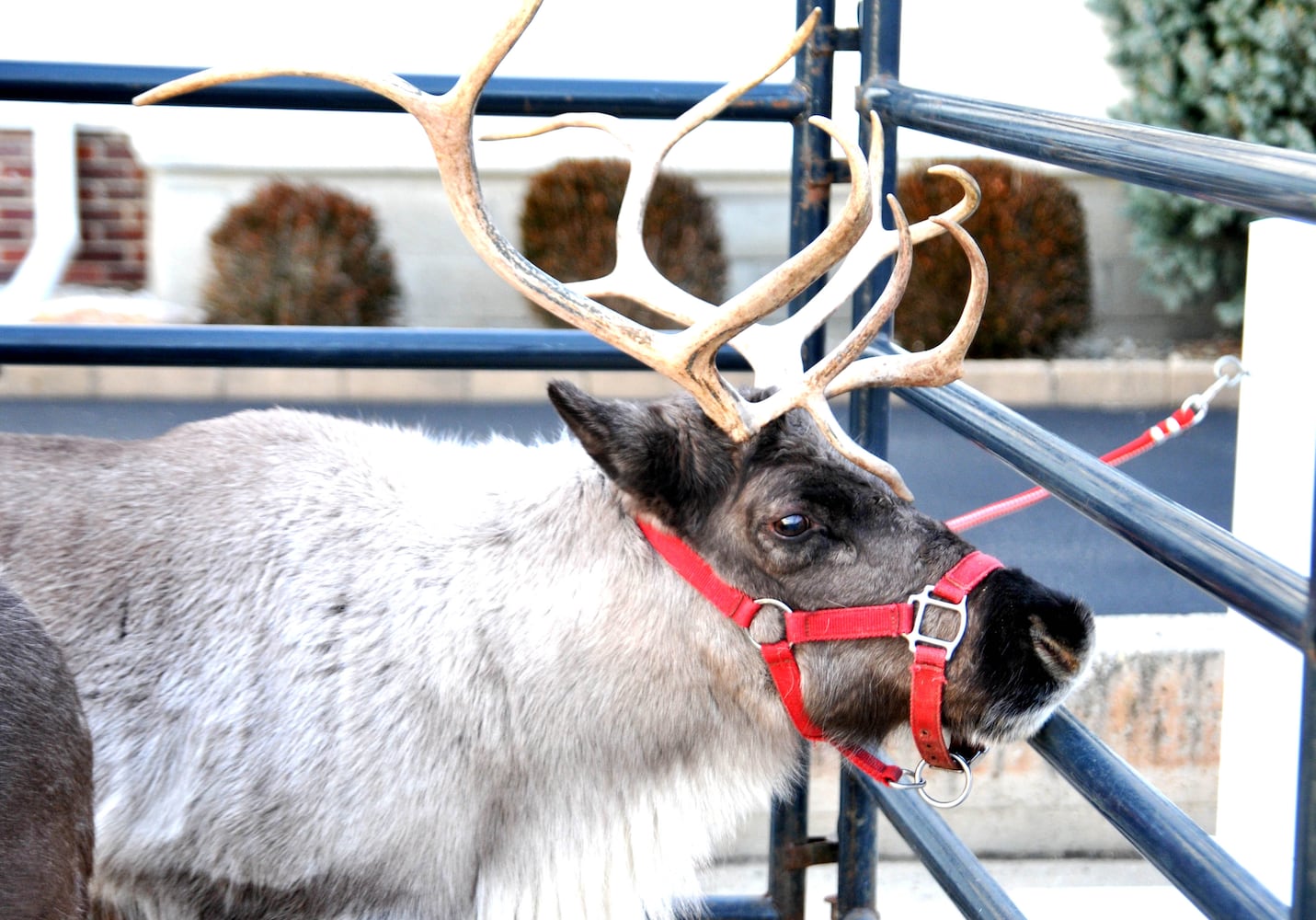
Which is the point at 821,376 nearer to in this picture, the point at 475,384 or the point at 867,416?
the point at 867,416

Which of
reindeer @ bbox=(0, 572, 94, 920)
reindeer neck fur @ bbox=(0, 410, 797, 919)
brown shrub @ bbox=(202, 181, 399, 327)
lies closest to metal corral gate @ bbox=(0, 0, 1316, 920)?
reindeer neck fur @ bbox=(0, 410, 797, 919)

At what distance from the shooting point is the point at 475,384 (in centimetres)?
820

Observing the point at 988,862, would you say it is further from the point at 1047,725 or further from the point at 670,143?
the point at 670,143

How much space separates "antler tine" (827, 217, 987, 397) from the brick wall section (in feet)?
26.1

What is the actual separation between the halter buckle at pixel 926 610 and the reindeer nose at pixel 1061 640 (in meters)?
0.10

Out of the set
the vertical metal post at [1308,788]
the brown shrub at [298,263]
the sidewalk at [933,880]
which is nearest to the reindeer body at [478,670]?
the vertical metal post at [1308,788]

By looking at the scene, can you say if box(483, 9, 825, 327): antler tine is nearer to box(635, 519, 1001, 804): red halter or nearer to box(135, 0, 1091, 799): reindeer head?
box(135, 0, 1091, 799): reindeer head

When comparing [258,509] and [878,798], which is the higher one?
[258,509]

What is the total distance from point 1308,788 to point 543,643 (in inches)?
50.2

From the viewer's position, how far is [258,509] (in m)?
2.39

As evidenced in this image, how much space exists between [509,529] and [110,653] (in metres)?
0.67

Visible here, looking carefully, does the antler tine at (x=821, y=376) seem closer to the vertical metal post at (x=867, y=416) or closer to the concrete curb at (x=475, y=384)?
the vertical metal post at (x=867, y=416)

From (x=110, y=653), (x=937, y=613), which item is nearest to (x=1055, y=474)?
(x=937, y=613)

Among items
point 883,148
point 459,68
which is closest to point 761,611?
point 883,148
